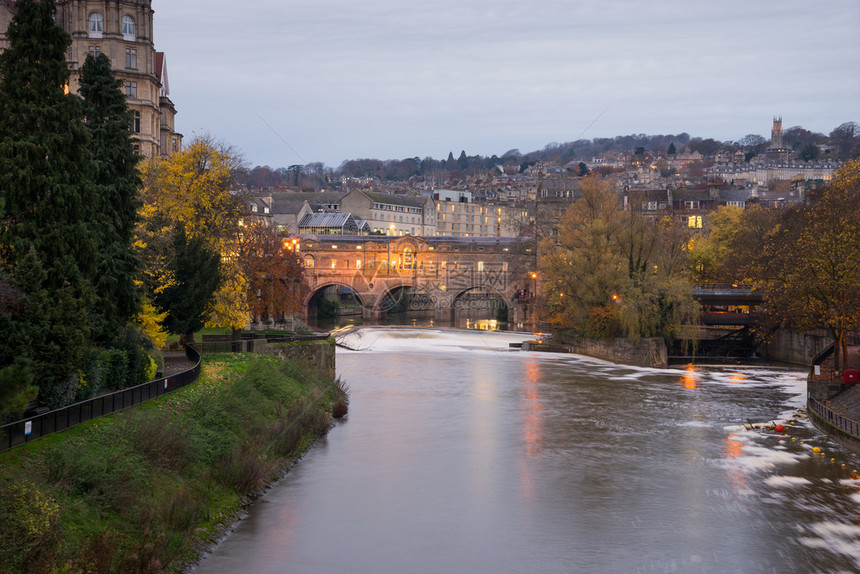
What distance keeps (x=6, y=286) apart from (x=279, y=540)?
9.10m

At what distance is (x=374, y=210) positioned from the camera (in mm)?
156625

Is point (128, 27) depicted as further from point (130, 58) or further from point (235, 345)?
point (235, 345)

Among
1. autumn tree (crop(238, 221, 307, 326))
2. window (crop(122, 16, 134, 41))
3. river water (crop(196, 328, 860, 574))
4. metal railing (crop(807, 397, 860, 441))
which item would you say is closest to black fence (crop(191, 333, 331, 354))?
river water (crop(196, 328, 860, 574))

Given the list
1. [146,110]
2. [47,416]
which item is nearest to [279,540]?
[47,416]

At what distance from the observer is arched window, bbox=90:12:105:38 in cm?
5550

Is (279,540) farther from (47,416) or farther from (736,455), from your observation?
(736,455)

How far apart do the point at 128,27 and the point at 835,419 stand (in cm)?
4859

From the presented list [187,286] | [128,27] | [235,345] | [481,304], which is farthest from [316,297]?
[187,286]

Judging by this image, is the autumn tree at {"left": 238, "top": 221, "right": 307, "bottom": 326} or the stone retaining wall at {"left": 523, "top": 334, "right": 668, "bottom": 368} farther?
the stone retaining wall at {"left": 523, "top": 334, "right": 668, "bottom": 368}

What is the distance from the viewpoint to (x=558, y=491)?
26641 mm

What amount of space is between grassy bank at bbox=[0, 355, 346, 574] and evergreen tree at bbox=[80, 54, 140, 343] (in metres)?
3.58

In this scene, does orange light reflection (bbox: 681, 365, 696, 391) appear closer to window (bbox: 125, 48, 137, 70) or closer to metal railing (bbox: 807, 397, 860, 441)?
metal railing (bbox: 807, 397, 860, 441)

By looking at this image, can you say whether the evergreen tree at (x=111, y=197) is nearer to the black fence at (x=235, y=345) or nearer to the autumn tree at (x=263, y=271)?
the black fence at (x=235, y=345)

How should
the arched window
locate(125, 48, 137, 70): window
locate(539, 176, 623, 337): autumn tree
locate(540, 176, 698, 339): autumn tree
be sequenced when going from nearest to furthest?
the arched window < locate(125, 48, 137, 70): window < locate(540, 176, 698, 339): autumn tree < locate(539, 176, 623, 337): autumn tree
